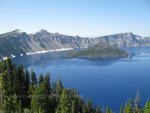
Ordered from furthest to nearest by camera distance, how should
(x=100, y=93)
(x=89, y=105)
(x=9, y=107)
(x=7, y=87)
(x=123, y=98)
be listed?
1. (x=100, y=93)
2. (x=123, y=98)
3. (x=89, y=105)
4. (x=7, y=87)
5. (x=9, y=107)

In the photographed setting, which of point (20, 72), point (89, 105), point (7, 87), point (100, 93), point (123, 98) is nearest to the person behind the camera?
point (7, 87)

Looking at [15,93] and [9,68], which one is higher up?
Answer: [9,68]

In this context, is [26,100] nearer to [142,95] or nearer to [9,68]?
[9,68]

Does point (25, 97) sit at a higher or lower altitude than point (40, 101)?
lower

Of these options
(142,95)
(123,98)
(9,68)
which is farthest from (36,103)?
(142,95)

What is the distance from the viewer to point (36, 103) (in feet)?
266

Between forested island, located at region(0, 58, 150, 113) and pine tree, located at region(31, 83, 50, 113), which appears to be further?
pine tree, located at region(31, 83, 50, 113)

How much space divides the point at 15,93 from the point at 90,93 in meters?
114

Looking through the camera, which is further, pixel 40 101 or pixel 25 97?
pixel 25 97

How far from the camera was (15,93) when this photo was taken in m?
88.0

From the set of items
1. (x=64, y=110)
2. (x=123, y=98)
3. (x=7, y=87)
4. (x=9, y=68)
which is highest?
(x=9, y=68)

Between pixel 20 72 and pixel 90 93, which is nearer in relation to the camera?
pixel 20 72

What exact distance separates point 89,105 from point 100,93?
2958 inches

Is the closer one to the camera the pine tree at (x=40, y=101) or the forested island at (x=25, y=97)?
the forested island at (x=25, y=97)
